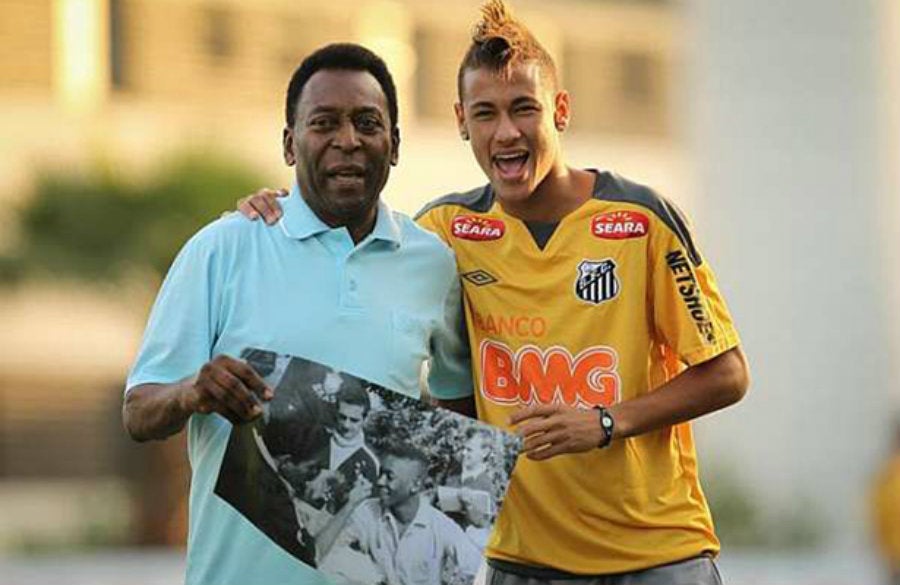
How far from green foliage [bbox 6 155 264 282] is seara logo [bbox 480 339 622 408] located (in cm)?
1867

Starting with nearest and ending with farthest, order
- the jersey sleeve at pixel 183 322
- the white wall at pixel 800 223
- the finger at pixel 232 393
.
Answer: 1. the finger at pixel 232 393
2. the jersey sleeve at pixel 183 322
3. the white wall at pixel 800 223

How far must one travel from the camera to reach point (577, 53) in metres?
32.1

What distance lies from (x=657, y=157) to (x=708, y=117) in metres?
1.29

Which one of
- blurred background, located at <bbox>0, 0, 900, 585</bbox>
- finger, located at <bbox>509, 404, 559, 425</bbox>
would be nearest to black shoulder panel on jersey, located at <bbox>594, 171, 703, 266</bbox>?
finger, located at <bbox>509, 404, 559, 425</bbox>

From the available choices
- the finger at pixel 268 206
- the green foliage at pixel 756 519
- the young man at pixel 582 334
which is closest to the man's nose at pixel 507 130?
the young man at pixel 582 334

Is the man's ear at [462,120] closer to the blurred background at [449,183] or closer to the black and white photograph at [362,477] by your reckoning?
the black and white photograph at [362,477]

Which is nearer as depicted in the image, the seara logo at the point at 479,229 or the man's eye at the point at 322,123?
the man's eye at the point at 322,123

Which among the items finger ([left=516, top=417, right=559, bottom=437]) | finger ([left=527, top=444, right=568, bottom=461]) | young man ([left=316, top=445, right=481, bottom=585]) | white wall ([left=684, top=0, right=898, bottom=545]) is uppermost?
finger ([left=516, top=417, right=559, bottom=437])

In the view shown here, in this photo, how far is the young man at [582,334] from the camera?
5969 mm

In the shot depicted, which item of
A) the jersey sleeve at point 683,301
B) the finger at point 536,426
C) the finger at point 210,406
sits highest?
the jersey sleeve at point 683,301

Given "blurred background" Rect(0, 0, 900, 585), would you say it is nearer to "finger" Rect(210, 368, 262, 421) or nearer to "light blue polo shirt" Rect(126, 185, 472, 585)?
"light blue polo shirt" Rect(126, 185, 472, 585)

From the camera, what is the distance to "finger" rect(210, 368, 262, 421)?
5105 mm

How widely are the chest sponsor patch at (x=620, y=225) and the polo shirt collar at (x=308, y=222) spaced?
58 centimetres

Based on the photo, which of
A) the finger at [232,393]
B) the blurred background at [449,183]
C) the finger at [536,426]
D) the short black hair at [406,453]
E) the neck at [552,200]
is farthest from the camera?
the blurred background at [449,183]
